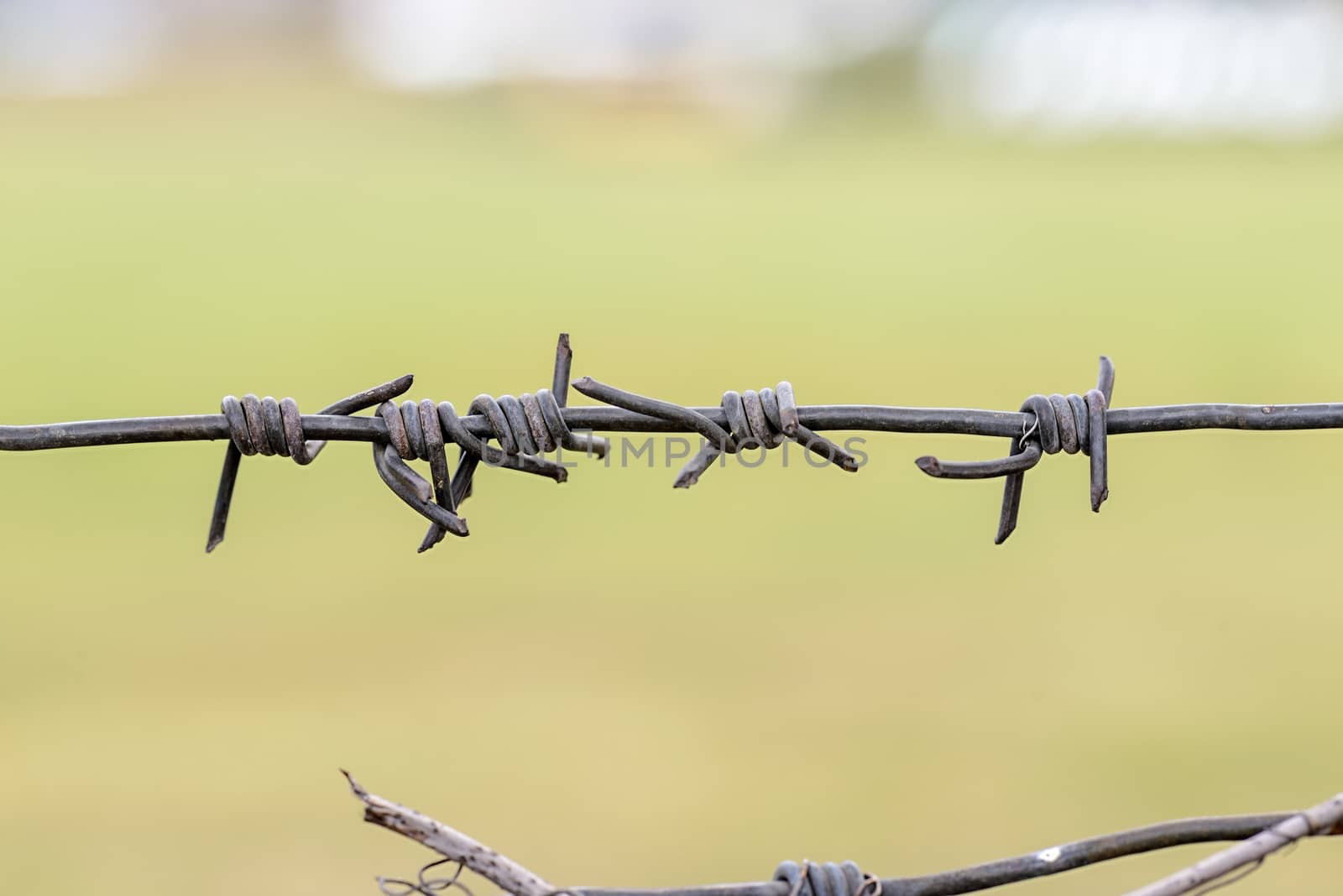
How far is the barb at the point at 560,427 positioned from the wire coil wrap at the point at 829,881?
143 mm

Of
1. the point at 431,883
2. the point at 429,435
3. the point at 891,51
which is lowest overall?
the point at 431,883

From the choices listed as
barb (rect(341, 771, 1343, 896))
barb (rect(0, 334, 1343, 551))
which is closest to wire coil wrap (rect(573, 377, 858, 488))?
barb (rect(0, 334, 1343, 551))

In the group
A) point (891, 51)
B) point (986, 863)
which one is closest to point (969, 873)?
point (986, 863)

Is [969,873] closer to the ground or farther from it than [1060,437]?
closer to the ground

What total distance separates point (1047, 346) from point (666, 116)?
11.5 ft

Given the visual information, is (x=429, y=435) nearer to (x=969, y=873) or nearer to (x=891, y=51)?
(x=969, y=873)

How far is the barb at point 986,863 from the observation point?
0.33 meters

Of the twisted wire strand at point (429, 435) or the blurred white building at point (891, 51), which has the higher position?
the blurred white building at point (891, 51)

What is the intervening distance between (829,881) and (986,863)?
0.05 m

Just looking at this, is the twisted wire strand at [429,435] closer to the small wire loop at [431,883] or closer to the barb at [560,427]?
the barb at [560,427]

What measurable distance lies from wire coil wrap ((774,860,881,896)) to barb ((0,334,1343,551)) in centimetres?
14

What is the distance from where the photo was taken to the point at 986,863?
0.37m

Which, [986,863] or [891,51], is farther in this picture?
[891,51]

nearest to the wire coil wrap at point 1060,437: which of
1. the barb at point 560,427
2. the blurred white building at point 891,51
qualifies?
the barb at point 560,427
